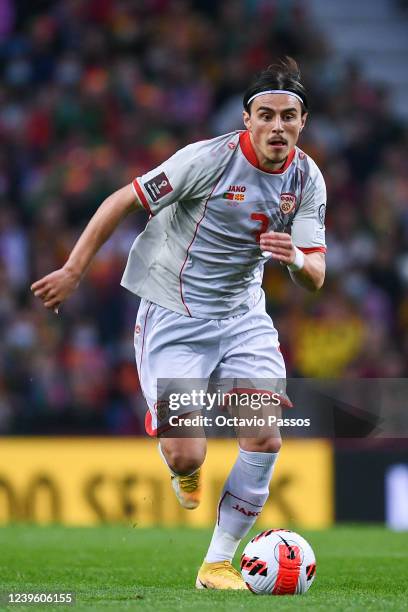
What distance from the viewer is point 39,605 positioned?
5.14 m

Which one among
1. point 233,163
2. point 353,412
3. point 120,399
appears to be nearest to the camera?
point 233,163

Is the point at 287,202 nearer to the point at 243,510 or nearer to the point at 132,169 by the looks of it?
the point at 243,510

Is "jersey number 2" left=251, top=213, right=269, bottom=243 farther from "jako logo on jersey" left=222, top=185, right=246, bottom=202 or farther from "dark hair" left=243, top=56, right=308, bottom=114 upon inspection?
"dark hair" left=243, top=56, right=308, bottom=114

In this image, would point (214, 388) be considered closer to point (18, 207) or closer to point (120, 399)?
point (120, 399)

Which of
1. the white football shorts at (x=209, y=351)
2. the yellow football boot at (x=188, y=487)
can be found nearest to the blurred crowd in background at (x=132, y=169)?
the yellow football boot at (x=188, y=487)

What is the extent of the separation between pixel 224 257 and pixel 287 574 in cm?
150

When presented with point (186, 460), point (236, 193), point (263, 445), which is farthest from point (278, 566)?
point (236, 193)

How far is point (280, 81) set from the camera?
603 cm

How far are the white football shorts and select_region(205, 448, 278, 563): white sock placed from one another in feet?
1.27

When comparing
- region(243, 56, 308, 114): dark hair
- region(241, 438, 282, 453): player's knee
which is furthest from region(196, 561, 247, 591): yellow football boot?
region(243, 56, 308, 114): dark hair

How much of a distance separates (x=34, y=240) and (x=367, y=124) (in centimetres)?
415

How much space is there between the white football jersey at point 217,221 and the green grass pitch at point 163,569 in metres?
1.40

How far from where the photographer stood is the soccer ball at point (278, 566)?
19.1ft

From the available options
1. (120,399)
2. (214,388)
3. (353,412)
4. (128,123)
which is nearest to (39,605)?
(214,388)
